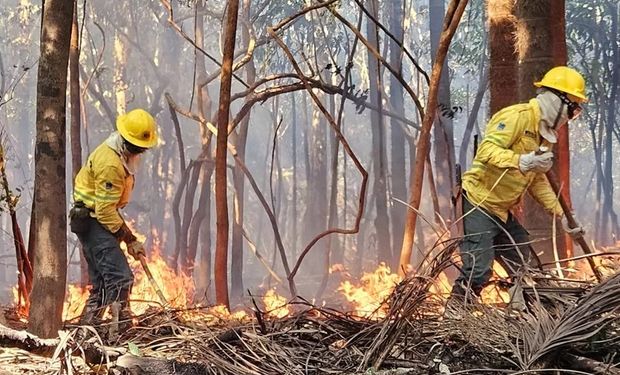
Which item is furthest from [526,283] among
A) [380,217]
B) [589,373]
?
[380,217]

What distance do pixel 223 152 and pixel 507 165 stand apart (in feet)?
7.84

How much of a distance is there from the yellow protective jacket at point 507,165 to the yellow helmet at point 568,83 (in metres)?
0.17

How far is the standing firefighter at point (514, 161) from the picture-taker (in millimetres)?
→ 4801

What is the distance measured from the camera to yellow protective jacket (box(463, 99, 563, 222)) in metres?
4.89

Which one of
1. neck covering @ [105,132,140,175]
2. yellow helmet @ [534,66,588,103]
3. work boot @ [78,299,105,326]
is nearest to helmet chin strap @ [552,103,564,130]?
yellow helmet @ [534,66,588,103]

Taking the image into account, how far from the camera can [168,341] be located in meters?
4.05

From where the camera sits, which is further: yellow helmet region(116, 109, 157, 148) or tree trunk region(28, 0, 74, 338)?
yellow helmet region(116, 109, 157, 148)

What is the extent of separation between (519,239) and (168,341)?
2631 mm

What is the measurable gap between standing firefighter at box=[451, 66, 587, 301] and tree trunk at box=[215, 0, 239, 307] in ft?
6.66

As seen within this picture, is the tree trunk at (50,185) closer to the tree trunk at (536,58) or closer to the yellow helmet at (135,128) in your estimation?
the yellow helmet at (135,128)

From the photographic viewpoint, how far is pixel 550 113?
494cm

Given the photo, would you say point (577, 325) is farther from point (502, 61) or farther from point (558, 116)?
point (502, 61)

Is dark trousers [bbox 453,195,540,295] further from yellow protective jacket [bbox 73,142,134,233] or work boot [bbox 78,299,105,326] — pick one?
yellow protective jacket [bbox 73,142,134,233]

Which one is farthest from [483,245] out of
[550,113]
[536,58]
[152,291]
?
[152,291]
